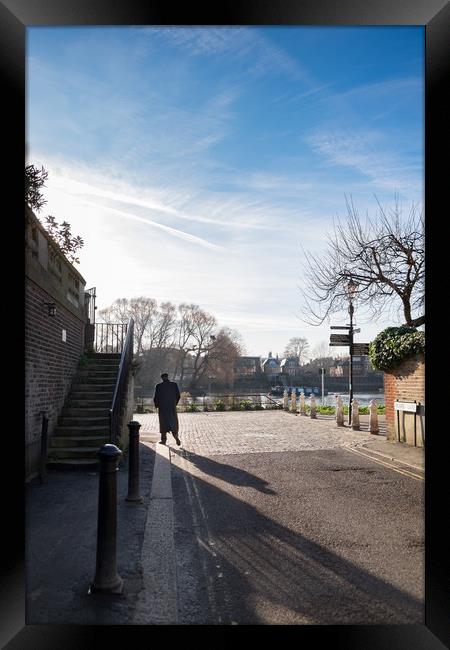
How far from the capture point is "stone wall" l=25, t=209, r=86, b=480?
7.53 m

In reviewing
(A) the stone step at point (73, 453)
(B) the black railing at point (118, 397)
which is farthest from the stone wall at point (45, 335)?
(B) the black railing at point (118, 397)

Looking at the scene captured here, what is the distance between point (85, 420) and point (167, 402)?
2698 millimetres

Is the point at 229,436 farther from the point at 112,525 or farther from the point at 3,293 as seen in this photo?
the point at 3,293

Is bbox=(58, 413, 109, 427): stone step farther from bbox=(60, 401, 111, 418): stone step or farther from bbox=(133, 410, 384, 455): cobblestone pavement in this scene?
bbox=(133, 410, 384, 455): cobblestone pavement

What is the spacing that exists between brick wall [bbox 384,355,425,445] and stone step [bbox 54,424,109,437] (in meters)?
6.09

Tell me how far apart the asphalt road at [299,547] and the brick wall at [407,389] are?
2039 mm

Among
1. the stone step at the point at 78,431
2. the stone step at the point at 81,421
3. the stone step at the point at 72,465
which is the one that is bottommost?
the stone step at the point at 72,465

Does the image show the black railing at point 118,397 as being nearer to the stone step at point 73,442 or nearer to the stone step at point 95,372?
the stone step at point 73,442

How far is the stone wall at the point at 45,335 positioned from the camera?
7.53 metres

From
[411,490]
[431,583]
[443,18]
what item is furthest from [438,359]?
[411,490]

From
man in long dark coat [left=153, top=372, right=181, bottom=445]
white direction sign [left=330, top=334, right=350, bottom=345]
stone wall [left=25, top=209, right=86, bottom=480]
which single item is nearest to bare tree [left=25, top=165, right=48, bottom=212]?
stone wall [left=25, top=209, right=86, bottom=480]

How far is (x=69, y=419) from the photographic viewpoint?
372 inches

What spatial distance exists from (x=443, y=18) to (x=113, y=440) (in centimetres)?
739

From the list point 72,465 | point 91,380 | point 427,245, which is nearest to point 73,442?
point 72,465
